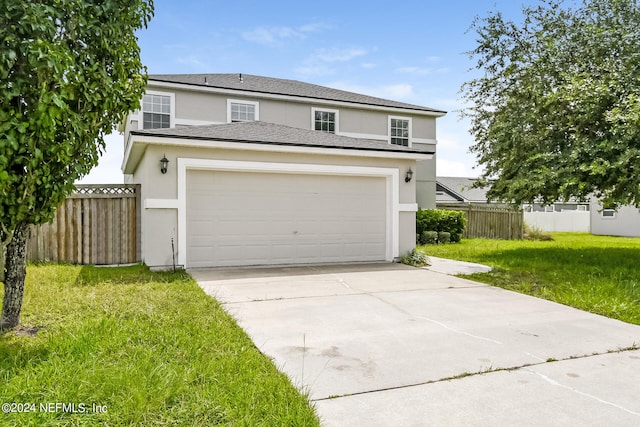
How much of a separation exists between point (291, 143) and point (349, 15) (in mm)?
4620

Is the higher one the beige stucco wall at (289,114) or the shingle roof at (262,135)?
the beige stucco wall at (289,114)

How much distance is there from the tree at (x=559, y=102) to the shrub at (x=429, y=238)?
254cm

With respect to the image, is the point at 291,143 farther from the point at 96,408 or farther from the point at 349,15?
the point at 96,408

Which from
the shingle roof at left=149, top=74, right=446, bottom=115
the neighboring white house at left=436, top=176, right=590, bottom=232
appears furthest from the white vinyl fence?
the shingle roof at left=149, top=74, right=446, bottom=115

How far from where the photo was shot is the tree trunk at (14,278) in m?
4.35

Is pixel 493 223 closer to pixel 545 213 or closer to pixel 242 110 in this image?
pixel 545 213

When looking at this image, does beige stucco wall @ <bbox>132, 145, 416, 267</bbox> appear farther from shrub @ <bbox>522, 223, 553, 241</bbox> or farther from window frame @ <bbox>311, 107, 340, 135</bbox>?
shrub @ <bbox>522, 223, 553, 241</bbox>

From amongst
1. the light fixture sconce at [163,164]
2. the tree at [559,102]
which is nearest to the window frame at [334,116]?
the tree at [559,102]

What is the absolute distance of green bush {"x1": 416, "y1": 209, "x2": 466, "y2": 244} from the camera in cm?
1496

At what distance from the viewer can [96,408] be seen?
2.73 m

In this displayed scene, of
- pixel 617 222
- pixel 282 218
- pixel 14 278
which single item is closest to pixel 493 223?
pixel 617 222

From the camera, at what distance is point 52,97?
366 cm

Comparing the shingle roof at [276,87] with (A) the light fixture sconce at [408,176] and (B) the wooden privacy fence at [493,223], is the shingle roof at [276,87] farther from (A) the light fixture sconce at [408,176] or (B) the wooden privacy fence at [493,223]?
(A) the light fixture sconce at [408,176]

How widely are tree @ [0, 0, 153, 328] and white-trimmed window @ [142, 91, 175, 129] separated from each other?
948 centimetres
